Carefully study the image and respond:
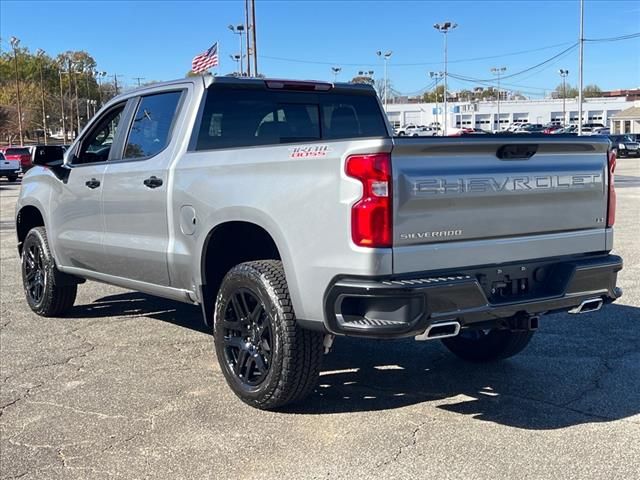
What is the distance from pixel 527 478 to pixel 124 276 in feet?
11.5

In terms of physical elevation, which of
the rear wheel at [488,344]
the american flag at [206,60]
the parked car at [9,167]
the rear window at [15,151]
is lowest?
the rear wheel at [488,344]

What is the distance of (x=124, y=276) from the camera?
229 inches

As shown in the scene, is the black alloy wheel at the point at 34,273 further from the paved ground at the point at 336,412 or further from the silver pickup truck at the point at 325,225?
the silver pickup truck at the point at 325,225

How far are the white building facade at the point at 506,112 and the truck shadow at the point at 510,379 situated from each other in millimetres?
113408

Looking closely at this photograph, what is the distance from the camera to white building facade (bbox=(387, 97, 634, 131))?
119125mm

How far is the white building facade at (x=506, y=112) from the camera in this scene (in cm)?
11912

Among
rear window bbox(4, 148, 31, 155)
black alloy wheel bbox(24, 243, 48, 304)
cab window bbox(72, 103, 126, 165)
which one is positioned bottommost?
black alloy wheel bbox(24, 243, 48, 304)

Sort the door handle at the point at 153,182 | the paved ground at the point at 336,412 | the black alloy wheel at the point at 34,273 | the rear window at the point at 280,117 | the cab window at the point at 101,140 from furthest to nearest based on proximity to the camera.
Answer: the black alloy wheel at the point at 34,273 < the cab window at the point at 101,140 < the rear window at the point at 280,117 < the door handle at the point at 153,182 < the paved ground at the point at 336,412

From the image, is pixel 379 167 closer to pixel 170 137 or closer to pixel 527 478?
pixel 527 478

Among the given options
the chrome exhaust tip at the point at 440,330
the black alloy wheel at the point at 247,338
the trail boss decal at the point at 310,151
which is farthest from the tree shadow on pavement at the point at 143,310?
the chrome exhaust tip at the point at 440,330

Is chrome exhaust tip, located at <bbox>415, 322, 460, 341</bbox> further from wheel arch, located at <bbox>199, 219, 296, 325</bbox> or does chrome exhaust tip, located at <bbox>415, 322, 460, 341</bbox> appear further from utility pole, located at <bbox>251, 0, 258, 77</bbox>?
utility pole, located at <bbox>251, 0, 258, 77</bbox>

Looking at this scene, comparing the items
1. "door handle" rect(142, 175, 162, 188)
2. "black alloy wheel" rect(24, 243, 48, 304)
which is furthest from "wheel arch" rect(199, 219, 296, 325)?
"black alloy wheel" rect(24, 243, 48, 304)

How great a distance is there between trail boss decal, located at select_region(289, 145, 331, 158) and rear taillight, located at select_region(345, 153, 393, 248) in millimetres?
202

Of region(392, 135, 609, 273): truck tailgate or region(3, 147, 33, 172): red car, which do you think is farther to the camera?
region(3, 147, 33, 172): red car
